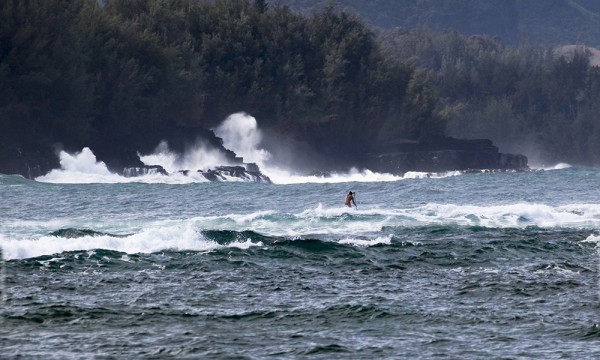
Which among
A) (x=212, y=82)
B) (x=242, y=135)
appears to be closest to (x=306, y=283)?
(x=242, y=135)

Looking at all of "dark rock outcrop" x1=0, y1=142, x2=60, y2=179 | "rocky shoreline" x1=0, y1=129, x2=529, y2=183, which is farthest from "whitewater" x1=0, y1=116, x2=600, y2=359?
"rocky shoreline" x1=0, y1=129, x2=529, y2=183

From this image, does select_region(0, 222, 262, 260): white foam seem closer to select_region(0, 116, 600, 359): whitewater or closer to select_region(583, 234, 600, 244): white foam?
select_region(0, 116, 600, 359): whitewater

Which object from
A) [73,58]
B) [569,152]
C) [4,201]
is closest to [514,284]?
[4,201]

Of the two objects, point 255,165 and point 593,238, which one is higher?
point 255,165

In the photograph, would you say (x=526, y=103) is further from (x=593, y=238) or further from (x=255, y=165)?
(x=593, y=238)

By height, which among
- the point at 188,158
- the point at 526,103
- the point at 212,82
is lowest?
the point at 188,158

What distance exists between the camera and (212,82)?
3797 inches

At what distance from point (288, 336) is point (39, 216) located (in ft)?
75.3

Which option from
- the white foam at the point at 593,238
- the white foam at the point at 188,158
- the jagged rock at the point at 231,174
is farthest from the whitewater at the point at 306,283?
the white foam at the point at 188,158

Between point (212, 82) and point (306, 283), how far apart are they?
2859 inches

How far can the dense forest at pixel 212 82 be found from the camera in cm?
7575

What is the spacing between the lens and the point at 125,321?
2059 cm

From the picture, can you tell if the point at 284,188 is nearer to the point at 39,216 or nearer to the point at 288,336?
the point at 39,216

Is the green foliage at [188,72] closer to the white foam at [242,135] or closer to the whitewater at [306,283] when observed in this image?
the white foam at [242,135]
